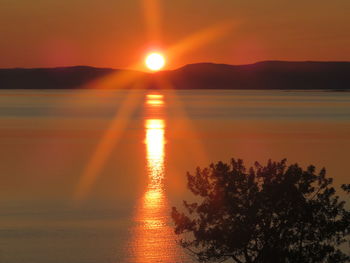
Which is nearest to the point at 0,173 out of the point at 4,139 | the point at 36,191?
the point at 36,191

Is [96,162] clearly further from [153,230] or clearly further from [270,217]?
[270,217]

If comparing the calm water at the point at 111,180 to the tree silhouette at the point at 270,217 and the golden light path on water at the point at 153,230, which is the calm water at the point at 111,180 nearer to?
the golden light path on water at the point at 153,230

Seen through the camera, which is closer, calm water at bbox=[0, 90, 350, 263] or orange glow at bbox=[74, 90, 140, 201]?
calm water at bbox=[0, 90, 350, 263]

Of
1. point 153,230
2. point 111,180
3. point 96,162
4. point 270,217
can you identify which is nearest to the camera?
point 270,217

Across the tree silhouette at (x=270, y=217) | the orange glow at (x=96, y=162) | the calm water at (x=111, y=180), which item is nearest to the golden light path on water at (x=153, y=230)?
the calm water at (x=111, y=180)

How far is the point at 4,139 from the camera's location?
7000 cm

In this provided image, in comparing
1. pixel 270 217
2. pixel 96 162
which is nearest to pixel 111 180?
pixel 96 162

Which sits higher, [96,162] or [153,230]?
[153,230]

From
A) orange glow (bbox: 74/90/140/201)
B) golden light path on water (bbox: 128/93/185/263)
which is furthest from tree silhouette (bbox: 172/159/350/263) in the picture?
orange glow (bbox: 74/90/140/201)

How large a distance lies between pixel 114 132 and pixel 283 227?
229 ft

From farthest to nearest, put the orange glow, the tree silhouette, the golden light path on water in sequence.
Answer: the orange glow, the golden light path on water, the tree silhouette

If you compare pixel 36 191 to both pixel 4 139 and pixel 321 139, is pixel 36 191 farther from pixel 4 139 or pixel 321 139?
pixel 321 139

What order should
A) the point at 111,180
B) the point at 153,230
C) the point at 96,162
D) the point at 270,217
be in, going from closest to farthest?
the point at 270,217, the point at 153,230, the point at 111,180, the point at 96,162

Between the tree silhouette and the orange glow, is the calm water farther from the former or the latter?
the tree silhouette
